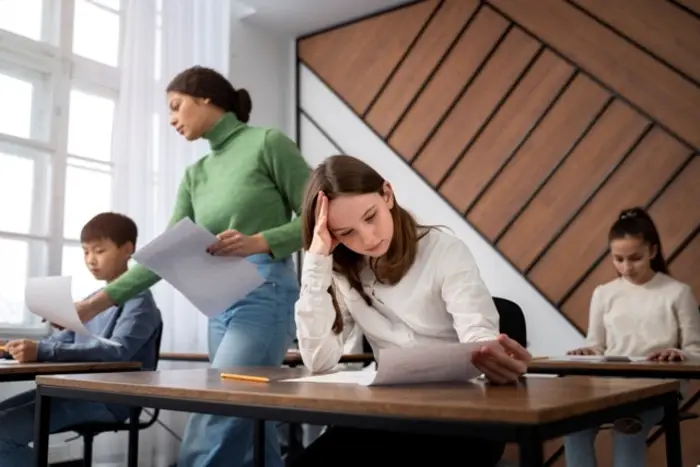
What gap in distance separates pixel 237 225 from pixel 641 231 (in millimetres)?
1718

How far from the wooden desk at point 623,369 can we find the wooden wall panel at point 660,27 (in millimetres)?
1858

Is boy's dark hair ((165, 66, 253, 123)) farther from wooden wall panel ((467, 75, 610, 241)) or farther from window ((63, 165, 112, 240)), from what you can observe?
wooden wall panel ((467, 75, 610, 241))

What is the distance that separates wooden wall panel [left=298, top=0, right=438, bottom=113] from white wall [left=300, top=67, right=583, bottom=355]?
9 centimetres

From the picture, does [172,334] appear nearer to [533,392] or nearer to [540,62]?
[540,62]

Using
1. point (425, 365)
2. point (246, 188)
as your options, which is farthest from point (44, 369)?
point (425, 365)

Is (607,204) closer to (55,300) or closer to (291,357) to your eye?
(291,357)

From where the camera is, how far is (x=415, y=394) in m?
0.87

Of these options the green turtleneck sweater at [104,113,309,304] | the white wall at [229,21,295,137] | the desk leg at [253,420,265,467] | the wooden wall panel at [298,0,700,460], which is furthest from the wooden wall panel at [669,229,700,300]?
the white wall at [229,21,295,137]

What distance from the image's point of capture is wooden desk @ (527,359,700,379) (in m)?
1.82

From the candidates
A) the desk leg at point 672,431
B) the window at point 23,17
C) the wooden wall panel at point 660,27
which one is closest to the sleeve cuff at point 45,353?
the desk leg at point 672,431

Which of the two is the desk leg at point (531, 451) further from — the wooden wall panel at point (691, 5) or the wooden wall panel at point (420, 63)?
the wooden wall panel at point (420, 63)

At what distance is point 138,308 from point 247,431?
0.73 meters

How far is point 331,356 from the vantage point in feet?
4.61

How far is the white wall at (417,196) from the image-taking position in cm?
341
